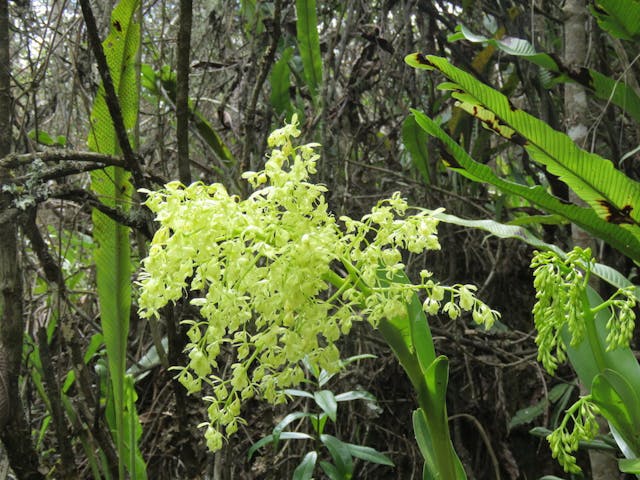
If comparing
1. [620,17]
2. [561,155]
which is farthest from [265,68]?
[620,17]

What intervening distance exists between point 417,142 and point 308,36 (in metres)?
0.48

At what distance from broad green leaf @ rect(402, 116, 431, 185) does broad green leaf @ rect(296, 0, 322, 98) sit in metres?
0.33

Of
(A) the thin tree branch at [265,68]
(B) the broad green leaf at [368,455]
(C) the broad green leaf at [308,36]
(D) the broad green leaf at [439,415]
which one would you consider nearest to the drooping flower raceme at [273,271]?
(D) the broad green leaf at [439,415]

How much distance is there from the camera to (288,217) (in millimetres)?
822

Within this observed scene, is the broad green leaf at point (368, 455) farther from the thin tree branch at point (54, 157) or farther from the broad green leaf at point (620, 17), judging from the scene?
the broad green leaf at point (620, 17)

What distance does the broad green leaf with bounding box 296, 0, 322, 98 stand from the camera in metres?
1.93

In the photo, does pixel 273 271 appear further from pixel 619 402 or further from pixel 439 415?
pixel 619 402

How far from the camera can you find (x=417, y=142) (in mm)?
2070

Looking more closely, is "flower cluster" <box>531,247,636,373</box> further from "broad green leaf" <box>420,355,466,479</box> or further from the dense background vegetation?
the dense background vegetation

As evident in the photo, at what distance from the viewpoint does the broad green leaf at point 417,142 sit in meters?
2.05

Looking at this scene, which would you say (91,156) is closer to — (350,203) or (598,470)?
(350,203)

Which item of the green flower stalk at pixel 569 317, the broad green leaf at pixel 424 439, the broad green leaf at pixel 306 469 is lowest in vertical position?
the broad green leaf at pixel 306 469

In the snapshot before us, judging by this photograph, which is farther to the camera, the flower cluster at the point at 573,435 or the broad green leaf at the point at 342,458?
A: the broad green leaf at the point at 342,458

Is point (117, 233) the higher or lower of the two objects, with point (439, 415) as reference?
higher
